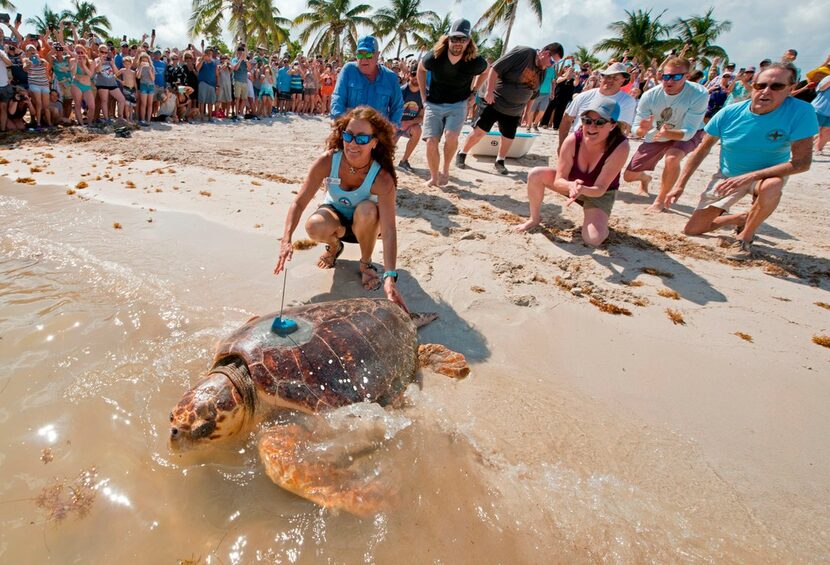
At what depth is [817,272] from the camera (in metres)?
3.20

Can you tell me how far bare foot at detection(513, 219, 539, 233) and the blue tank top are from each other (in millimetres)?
1566

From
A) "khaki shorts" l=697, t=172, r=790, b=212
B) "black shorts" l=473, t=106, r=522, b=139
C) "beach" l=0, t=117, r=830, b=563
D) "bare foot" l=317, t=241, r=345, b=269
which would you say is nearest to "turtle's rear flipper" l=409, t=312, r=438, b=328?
"beach" l=0, t=117, r=830, b=563

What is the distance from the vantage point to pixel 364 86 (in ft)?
13.0

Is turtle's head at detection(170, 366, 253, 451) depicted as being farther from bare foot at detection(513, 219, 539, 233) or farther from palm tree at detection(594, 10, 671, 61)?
palm tree at detection(594, 10, 671, 61)

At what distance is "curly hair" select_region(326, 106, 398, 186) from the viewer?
2455 millimetres

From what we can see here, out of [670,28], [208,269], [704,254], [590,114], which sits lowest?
[208,269]

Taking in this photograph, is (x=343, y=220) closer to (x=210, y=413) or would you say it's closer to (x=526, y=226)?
(x=210, y=413)

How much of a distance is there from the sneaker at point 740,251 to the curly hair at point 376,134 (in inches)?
117

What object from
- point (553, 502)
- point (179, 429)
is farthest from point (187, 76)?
point (553, 502)

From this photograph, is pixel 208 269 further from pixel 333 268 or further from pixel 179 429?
pixel 179 429

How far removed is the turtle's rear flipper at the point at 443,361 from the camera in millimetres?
2074

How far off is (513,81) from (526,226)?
2.33 meters

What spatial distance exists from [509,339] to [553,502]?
1.02 meters

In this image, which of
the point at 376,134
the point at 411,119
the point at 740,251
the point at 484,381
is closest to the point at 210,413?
the point at 484,381
